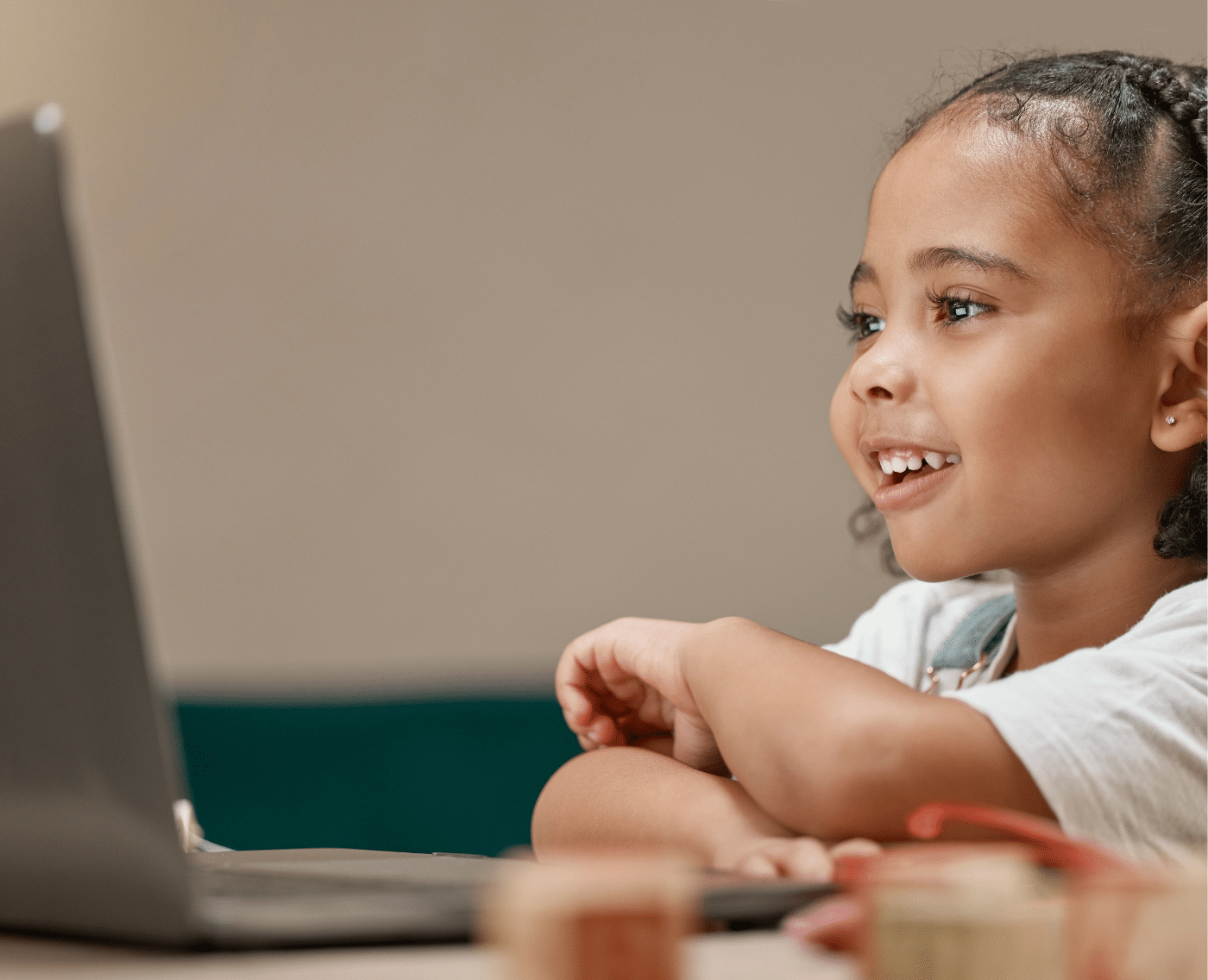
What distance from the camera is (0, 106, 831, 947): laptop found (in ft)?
0.99

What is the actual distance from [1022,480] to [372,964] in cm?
60

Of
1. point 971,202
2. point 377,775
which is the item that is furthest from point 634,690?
point 377,775

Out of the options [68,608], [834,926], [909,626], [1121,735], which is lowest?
[909,626]

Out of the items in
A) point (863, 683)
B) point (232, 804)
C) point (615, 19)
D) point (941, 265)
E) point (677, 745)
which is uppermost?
point (615, 19)

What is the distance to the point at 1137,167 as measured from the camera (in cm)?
83

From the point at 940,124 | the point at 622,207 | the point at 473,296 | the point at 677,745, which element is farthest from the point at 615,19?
the point at 677,745

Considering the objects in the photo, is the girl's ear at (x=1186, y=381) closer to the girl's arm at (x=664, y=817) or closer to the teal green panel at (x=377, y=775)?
the girl's arm at (x=664, y=817)

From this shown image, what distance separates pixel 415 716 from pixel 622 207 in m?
0.89

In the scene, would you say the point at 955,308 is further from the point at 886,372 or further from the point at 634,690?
the point at 634,690

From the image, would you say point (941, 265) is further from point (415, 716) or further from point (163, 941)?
point (415, 716)

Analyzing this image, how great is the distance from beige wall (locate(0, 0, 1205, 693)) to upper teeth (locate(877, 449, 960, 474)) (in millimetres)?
1030

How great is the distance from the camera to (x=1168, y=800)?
597 mm

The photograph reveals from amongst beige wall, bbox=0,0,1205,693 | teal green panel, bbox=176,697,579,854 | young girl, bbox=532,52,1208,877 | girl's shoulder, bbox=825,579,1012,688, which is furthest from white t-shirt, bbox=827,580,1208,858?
beige wall, bbox=0,0,1205,693

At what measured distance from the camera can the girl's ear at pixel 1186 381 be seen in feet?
2.57
